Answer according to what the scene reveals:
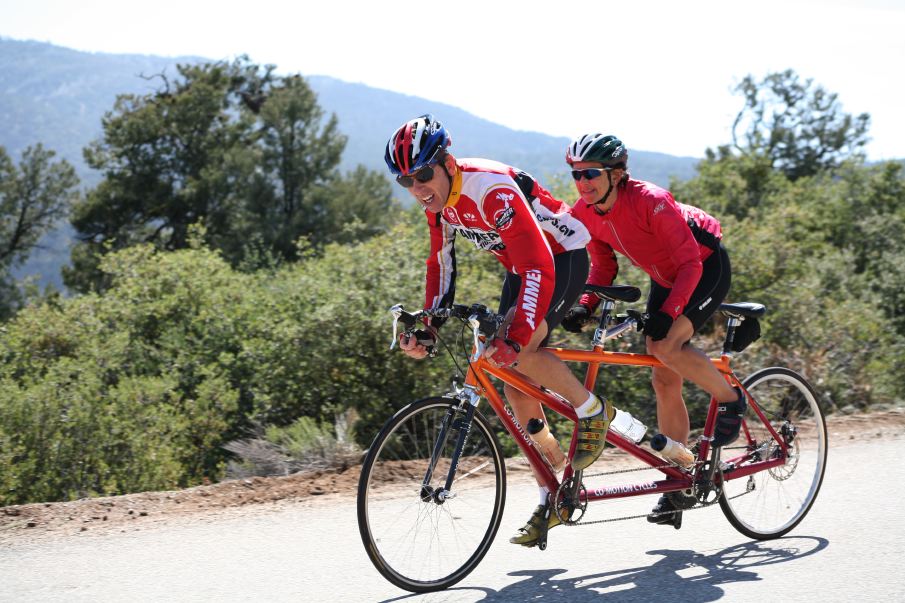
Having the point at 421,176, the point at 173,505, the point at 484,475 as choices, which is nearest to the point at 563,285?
the point at 421,176

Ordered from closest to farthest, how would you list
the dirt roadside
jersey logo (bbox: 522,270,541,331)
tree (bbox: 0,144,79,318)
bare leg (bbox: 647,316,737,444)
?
1. jersey logo (bbox: 522,270,541,331)
2. bare leg (bbox: 647,316,737,444)
3. the dirt roadside
4. tree (bbox: 0,144,79,318)

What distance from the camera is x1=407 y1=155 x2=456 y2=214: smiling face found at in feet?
13.5

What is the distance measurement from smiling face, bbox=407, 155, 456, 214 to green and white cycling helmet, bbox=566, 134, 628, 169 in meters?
0.67

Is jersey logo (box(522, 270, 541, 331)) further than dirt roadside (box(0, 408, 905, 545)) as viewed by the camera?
No

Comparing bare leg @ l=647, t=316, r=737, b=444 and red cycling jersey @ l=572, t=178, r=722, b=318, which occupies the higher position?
red cycling jersey @ l=572, t=178, r=722, b=318

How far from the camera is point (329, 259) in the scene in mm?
11797

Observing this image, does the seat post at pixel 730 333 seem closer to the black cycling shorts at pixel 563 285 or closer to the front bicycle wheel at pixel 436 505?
the black cycling shorts at pixel 563 285

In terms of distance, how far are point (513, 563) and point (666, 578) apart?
772mm

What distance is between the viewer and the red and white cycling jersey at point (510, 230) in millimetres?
3943

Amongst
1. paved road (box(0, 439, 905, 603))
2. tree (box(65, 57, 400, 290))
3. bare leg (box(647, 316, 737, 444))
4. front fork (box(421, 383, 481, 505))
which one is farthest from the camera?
tree (box(65, 57, 400, 290))

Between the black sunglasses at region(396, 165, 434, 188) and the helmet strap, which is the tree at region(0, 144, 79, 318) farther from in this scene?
the helmet strap

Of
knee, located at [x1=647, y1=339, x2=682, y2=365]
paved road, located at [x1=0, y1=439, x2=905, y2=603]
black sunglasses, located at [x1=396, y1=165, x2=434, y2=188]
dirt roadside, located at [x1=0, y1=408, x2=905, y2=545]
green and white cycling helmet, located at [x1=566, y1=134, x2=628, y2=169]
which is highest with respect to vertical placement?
green and white cycling helmet, located at [x1=566, y1=134, x2=628, y2=169]

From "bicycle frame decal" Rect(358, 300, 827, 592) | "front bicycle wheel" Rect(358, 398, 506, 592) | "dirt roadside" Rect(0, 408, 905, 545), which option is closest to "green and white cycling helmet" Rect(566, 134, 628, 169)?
"bicycle frame decal" Rect(358, 300, 827, 592)

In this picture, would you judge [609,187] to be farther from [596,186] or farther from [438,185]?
[438,185]
